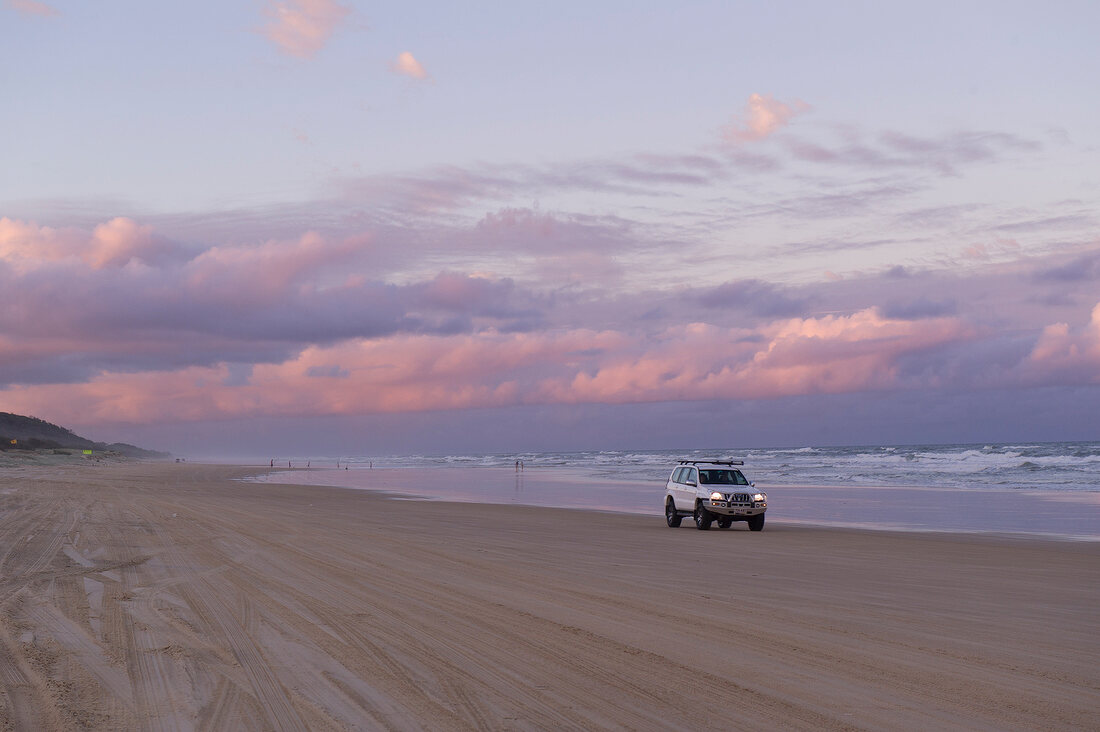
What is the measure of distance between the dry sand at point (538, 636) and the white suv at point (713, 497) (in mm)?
4939

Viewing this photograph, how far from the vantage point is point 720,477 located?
26.5 m

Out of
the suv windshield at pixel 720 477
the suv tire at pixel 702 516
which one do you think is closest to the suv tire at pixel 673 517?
the suv tire at pixel 702 516

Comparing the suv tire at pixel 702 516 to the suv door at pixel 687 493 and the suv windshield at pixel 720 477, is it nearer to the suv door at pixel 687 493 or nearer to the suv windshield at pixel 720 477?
the suv door at pixel 687 493

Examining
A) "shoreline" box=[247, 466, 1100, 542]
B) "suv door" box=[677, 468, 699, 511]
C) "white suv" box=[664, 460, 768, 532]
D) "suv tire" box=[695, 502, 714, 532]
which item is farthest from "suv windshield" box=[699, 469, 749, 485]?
"shoreline" box=[247, 466, 1100, 542]

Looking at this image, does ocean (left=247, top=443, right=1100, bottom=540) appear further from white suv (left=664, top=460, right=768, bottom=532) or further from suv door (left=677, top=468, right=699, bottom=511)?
suv door (left=677, top=468, right=699, bottom=511)

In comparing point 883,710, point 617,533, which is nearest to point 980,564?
point 617,533

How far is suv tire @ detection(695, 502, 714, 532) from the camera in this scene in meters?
25.1

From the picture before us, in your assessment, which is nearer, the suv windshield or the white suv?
the white suv

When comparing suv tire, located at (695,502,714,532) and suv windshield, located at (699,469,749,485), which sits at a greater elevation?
suv windshield, located at (699,469,749,485)

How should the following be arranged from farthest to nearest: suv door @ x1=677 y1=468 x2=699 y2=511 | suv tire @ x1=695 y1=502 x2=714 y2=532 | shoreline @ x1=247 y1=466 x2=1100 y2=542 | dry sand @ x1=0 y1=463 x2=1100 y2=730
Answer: shoreline @ x1=247 y1=466 x2=1100 y2=542
suv door @ x1=677 y1=468 x2=699 y2=511
suv tire @ x1=695 y1=502 x2=714 y2=532
dry sand @ x1=0 y1=463 x2=1100 y2=730

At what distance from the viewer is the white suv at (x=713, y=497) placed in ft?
81.6

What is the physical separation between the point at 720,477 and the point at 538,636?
17802mm

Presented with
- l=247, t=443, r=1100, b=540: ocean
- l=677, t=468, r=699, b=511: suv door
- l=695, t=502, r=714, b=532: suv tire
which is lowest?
l=247, t=443, r=1100, b=540: ocean

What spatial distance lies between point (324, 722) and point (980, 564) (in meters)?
14.4
